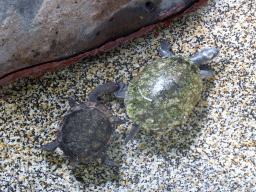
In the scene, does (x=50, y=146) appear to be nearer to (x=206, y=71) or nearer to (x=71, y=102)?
(x=71, y=102)

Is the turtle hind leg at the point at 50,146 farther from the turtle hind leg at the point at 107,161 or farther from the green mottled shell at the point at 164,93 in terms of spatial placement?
the green mottled shell at the point at 164,93

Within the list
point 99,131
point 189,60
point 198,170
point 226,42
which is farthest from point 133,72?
point 198,170

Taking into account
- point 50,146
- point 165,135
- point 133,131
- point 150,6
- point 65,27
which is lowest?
point 165,135

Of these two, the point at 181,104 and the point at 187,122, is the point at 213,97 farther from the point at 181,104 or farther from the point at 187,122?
the point at 181,104

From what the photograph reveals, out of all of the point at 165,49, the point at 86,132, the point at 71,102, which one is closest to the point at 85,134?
the point at 86,132

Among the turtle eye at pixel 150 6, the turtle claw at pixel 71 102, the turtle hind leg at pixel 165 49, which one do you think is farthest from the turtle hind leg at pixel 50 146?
the turtle eye at pixel 150 6

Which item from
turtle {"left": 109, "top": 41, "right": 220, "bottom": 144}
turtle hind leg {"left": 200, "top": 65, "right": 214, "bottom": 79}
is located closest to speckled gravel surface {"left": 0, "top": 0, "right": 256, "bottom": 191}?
turtle hind leg {"left": 200, "top": 65, "right": 214, "bottom": 79}
